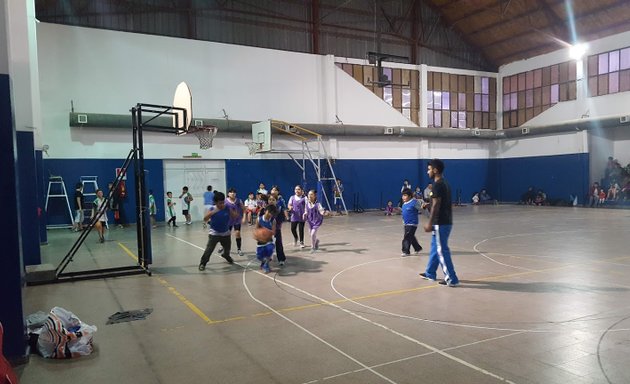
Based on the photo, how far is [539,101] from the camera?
99.8ft

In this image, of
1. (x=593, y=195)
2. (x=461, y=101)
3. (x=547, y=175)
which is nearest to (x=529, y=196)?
(x=547, y=175)

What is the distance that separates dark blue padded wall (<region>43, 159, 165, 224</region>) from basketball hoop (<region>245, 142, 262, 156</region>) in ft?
15.4

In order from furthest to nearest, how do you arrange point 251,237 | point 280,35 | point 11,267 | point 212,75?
point 280,35, point 212,75, point 251,237, point 11,267

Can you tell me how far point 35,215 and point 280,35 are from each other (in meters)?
18.8

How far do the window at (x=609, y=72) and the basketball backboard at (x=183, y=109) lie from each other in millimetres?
25486

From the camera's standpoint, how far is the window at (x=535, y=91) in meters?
28.5

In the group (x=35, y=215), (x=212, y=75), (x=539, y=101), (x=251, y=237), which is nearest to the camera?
(x=35, y=215)

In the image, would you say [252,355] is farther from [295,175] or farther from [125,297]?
[295,175]

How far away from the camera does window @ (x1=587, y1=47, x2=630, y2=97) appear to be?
2558 cm

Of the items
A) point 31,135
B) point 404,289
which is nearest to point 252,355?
point 404,289

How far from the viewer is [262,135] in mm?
23078

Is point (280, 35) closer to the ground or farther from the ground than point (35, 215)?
farther from the ground

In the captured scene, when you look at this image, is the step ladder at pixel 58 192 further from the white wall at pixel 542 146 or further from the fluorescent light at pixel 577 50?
the fluorescent light at pixel 577 50

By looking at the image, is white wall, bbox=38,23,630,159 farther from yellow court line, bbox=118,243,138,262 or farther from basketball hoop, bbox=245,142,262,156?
yellow court line, bbox=118,243,138,262
